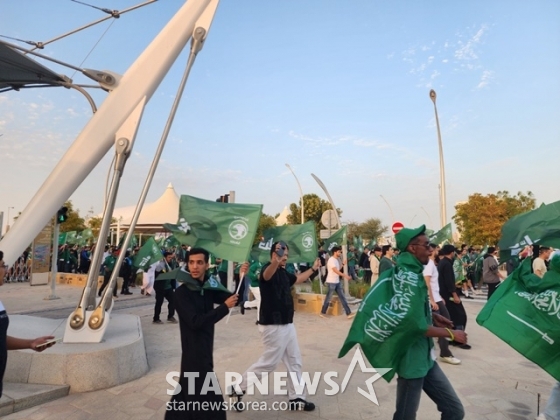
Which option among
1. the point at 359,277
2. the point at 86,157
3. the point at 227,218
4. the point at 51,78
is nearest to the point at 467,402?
the point at 227,218

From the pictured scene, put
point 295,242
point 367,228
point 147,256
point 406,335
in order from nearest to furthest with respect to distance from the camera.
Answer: point 406,335 → point 295,242 → point 147,256 → point 367,228

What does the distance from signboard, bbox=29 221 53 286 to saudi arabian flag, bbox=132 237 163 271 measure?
28.7ft

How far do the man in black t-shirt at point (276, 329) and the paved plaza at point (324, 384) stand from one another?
279mm

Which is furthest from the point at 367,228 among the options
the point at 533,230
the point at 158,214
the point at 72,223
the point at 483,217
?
the point at 533,230

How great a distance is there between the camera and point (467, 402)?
15.8ft

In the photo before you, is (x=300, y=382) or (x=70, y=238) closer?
(x=300, y=382)

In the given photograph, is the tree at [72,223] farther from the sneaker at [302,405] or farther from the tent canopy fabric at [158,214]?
the sneaker at [302,405]

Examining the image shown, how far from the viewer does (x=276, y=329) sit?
432 cm

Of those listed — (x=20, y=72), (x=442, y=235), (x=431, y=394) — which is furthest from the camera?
(x=442, y=235)

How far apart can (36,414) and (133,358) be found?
1313 mm

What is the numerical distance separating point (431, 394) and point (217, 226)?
3685 millimetres

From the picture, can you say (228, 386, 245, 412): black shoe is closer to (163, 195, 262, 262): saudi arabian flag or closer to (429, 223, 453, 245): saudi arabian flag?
(163, 195, 262, 262): saudi arabian flag

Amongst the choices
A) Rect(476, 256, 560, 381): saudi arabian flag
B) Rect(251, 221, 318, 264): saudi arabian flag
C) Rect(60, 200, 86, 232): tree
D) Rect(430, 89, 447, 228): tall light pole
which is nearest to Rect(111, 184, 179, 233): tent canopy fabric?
Rect(60, 200, 86, 232): tree

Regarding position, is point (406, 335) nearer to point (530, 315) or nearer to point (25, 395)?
point (530, 315)
